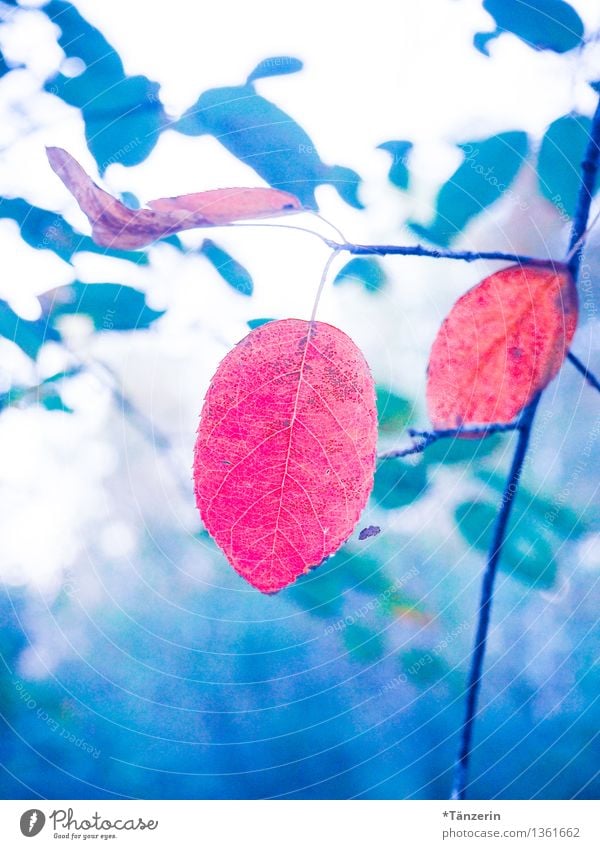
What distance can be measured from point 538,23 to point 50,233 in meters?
0.45

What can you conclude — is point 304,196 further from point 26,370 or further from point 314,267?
point 26,370

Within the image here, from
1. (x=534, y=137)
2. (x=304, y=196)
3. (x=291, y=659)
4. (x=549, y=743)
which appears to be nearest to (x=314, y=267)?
(x=304, y=196)

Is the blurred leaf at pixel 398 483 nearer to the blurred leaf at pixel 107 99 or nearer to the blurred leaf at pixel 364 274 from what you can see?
the blurred leaf at pixel 364 274

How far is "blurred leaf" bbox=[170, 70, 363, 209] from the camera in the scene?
44 cm

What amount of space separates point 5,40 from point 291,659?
0.59 m

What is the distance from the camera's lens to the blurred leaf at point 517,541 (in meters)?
0.45

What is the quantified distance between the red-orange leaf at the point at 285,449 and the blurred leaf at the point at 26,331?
151 millimetres

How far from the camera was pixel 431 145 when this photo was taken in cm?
44

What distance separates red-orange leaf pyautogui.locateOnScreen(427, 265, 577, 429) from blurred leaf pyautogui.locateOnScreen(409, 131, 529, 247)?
55 mm

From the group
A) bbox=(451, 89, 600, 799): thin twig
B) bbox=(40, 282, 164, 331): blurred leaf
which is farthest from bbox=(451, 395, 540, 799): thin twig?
bbox=(40, 282, 164, 331): blurred leaf

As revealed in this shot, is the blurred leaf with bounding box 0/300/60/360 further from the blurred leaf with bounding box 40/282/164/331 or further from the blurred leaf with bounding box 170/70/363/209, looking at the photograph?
the blurred leaf with bounding box 170/70/363/209

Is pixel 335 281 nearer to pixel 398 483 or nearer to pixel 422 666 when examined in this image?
pixel 398 483
